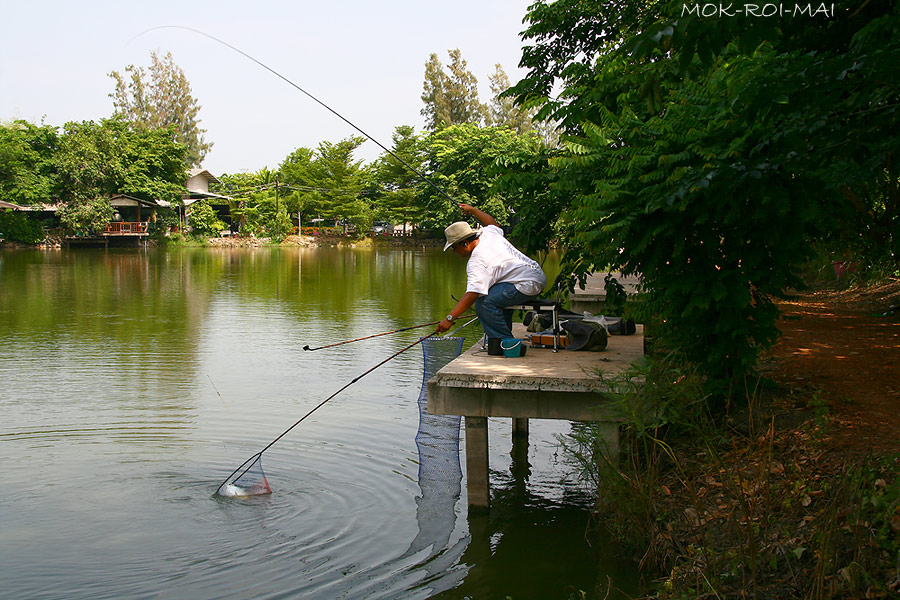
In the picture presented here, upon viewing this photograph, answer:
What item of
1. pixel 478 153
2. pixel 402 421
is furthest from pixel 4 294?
pixel 478 153

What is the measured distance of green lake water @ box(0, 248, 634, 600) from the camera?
232 inches

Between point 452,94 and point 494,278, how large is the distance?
7711 cm

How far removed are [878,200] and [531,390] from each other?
992 centimetres

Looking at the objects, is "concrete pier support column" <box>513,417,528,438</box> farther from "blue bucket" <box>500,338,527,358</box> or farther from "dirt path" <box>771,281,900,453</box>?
"dirt path" <box>771,281,900,453</box>

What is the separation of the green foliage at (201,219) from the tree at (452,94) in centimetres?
2712

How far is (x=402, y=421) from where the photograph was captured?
32.8 ft

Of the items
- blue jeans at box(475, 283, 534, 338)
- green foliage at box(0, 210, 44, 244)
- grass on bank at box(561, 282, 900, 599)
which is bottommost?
grass on bank at box(561, 282, 900, 599)

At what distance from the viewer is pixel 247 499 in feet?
24.0

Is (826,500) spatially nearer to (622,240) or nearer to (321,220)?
(622,240)

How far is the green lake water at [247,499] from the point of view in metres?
5.89

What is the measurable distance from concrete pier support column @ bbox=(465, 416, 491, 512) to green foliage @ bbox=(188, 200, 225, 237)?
57.4 metres

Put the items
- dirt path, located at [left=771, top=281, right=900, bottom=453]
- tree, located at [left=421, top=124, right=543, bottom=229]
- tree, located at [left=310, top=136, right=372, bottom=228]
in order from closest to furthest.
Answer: dirt path, located at [left=771, top=281, right=900, bottom=453] → tree, located at [left=421, top=124, right=543, bottom=229] → tree, located at [left=310, top=136, right=372, bottom=228]

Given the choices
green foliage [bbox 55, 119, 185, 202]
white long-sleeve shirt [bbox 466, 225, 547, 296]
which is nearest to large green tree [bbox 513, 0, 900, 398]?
white long-sleeve shirt [bbox 466, 225, 547, 296]

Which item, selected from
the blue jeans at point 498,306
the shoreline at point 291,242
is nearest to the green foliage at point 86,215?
the shoreline at point 291,242
